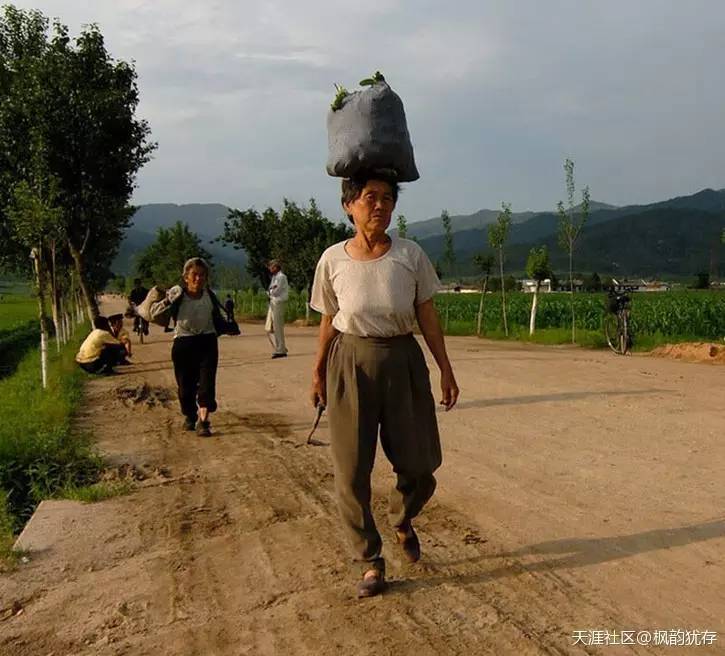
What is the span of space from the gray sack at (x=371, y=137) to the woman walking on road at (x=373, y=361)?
9 cm

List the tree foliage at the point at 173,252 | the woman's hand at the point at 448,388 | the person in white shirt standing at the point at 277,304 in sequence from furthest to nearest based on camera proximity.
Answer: the tree foliage at the point at 173,252, the person in white shirt standing at the point at 277,304, the woman's hand at the point at 448,388

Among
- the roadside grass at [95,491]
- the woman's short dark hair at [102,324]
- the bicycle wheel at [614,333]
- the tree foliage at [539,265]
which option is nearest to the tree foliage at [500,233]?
the tree foliage at [539,265]

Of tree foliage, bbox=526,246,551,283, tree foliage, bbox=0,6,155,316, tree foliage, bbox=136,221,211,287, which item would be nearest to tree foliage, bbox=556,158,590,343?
tree foliage, bbox=526,246,551,283

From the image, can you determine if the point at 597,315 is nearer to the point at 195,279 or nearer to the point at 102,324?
the point at 102,324

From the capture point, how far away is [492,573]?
397 centimetres

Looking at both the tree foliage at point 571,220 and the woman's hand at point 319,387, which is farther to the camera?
the tree foliage at point 571,220

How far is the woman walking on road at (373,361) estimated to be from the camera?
386 cm

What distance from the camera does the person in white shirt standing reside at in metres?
15.5

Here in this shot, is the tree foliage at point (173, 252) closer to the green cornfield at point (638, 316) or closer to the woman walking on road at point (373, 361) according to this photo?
the green cornfield at point (638, 316)

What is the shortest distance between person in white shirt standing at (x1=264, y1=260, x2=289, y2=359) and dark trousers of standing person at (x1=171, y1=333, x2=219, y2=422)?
7.04 m

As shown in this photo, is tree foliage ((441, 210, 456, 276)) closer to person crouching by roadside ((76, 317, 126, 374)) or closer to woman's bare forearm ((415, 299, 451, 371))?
person crouching by roadside ((76, 317, 126, 374))

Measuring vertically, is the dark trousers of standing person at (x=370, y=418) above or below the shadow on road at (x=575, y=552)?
above

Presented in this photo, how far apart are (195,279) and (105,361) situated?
22.3ft
